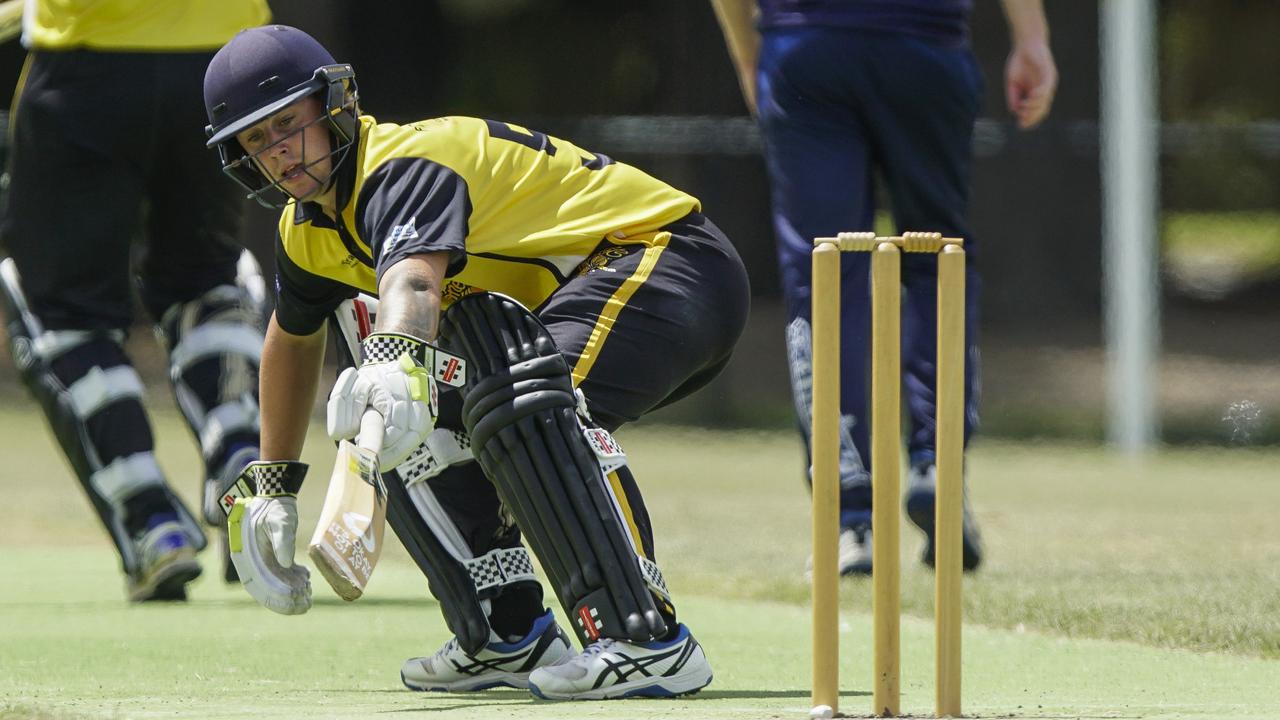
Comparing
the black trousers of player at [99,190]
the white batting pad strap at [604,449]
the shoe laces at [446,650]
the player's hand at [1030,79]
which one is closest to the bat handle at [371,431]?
the white batting pad strap at [604,449]

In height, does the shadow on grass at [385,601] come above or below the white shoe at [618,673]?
below

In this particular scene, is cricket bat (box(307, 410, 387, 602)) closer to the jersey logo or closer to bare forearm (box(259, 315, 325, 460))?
the jersey logo

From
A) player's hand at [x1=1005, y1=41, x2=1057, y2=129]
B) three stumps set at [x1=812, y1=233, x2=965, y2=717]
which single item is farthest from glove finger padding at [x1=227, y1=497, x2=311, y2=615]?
player's hand at [x1=1005, y1=41, x2=1057, y2=129]

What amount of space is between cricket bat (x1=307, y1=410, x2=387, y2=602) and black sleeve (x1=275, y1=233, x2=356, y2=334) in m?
0.82

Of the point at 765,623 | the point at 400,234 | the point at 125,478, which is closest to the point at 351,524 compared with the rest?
the point at 400,234

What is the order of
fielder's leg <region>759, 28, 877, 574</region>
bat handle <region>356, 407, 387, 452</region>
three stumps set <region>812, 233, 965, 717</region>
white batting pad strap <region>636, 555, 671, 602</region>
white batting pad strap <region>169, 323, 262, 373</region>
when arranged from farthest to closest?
1. fielder's leg <region>759, 28, 877, 574</region>
2. white batting pad strap <region>169, 323, 262, 373</region>
3. white batting pad strap <region>636, 555, 671, 602</region>
4. bat handle <region>356, 407, 387, 452</region>
5. three stumps set <region>812, 233, 965, 717</region>

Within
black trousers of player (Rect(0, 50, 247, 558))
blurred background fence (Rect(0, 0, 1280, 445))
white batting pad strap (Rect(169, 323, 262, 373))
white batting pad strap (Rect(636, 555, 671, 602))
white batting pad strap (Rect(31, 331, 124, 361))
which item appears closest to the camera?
white batting pad strap (Rect(636, 555, 671, 602))

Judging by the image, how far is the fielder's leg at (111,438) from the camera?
5.19 m

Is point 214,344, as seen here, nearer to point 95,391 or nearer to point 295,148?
point 95,391

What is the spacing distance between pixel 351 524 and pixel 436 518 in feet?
2.28

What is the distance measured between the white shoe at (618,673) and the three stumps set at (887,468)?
42 centimetres

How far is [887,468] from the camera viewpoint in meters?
3.14

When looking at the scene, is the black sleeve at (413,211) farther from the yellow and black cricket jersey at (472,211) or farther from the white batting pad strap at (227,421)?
the white batting pad strap at (227,421)

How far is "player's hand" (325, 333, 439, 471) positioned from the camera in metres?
3.25
